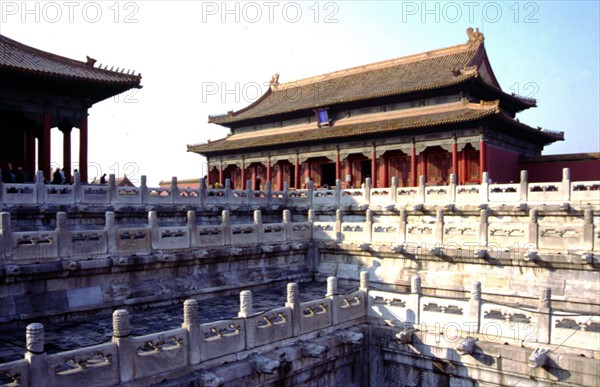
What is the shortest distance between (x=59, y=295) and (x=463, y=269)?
1059 centimetres

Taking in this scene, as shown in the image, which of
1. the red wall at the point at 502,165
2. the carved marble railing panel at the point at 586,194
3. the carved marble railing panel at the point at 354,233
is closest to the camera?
the carved marble railing panel at the point at 586,194

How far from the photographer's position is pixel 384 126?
90.2 ft

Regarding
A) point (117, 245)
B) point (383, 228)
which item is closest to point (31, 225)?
point (117, 245)

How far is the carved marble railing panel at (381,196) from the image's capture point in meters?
19.1

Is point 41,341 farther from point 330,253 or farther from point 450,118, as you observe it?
point 450,118

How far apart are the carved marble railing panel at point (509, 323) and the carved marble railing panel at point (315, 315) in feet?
11.0

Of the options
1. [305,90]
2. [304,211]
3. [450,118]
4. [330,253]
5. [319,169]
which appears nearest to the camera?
[330,253]

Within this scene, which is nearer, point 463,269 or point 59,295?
point 59,295

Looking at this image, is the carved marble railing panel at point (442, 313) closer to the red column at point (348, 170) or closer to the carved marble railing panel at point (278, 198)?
the carved marble railing panel at point (278, 198)

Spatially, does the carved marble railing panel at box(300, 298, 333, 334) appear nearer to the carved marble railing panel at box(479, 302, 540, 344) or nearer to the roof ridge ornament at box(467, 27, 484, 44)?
the carved marble railing panel at box(479, 302, 540, 344)

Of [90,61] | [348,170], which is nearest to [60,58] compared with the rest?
[90,61]

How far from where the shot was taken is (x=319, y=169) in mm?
32438

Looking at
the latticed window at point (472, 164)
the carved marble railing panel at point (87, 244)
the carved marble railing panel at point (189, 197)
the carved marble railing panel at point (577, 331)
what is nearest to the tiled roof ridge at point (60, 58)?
the carved marble railing panel at point (189, 197)

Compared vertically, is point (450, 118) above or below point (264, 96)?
below
